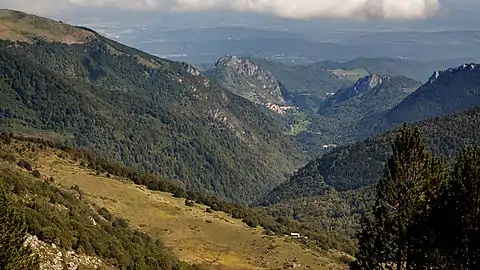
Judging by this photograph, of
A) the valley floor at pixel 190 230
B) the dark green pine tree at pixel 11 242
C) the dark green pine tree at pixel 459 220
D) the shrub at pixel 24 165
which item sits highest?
the dark green pine tree at pixel 459 220

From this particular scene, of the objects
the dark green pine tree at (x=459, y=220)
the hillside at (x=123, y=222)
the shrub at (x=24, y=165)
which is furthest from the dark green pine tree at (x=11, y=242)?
the shrub at (x=24, y=165)

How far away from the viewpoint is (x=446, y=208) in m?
34.0

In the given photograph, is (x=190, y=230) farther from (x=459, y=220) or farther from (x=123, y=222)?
(x=459, y=220)

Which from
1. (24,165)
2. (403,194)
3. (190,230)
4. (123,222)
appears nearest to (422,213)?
(403,194)

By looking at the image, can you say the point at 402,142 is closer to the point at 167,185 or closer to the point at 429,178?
the point at 429,178

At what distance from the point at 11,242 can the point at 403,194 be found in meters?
24.9

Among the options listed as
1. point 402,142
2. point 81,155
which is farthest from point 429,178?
point 81,155

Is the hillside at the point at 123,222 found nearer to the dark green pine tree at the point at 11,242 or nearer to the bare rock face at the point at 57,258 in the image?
the bare rock face at the point at 57,258

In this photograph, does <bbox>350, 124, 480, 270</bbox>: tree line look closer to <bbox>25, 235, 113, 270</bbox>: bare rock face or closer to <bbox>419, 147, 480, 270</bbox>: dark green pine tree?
<bbox>419, 147, 480, 270</bbox>: dark green pine tree

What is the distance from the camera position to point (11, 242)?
1281 inches

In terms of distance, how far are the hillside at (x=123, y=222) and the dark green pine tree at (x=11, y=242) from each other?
50.6ft

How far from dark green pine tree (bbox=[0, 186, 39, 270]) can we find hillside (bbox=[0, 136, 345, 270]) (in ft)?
50.6

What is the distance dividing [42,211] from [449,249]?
39431 millimetres

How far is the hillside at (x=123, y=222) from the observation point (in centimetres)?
5803
